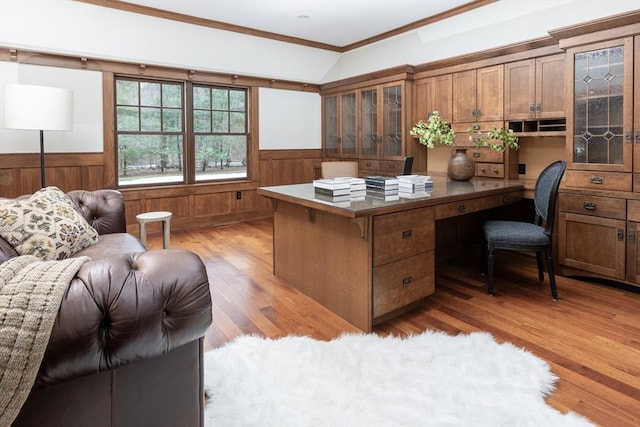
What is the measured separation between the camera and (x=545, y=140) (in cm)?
421

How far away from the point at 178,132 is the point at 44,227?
144 inches

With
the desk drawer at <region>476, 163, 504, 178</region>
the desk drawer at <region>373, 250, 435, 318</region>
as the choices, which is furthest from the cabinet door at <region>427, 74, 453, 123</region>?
the desk drawer at <region>373, 250, 435, 318</region>

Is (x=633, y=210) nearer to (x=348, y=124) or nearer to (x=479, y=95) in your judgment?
(x=479, y=95)

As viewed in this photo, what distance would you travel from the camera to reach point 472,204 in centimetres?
304

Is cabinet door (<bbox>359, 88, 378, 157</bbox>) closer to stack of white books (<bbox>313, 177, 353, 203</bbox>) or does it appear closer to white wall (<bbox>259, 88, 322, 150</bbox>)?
white wall (<bbox>259, 88, 322, 150</bbox>)

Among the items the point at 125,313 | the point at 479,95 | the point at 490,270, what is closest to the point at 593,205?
the point at 490,270

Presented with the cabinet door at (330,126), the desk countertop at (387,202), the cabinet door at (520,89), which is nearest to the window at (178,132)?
the cabinet door at (330,126)

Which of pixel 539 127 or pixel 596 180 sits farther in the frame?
pixel 539 127

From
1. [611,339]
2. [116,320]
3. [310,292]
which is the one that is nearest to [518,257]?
[611,339]

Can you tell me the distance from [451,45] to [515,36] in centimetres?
82

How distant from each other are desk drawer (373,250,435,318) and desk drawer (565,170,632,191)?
155 cm

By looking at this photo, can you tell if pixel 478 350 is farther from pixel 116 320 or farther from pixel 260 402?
pixel 116 320

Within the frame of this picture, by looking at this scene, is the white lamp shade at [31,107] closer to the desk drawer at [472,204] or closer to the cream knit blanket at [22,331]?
the cream knit blanket at [22,331]

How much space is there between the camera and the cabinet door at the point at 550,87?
379cm
